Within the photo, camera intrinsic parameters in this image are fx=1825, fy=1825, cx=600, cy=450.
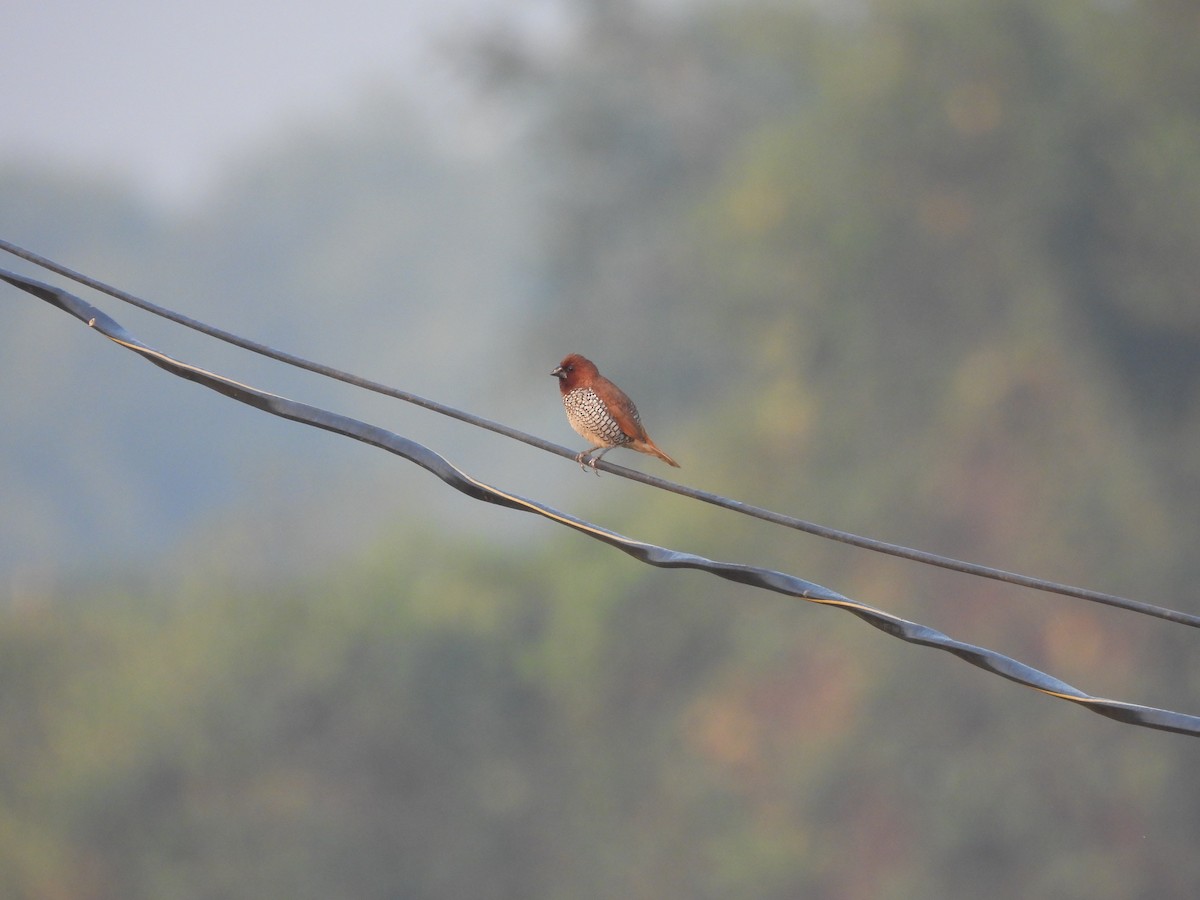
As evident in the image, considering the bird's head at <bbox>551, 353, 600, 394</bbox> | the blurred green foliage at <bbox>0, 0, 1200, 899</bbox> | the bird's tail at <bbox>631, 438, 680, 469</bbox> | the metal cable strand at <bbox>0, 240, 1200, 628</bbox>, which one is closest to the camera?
the metal cable strand at <bbox>0, 240, 1200, 628</bbox>

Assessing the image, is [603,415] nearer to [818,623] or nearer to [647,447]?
[647,447]

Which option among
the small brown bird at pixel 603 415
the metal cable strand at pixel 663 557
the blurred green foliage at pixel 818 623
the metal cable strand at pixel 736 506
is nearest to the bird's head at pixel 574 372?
the small brown bird at pixel 603 415

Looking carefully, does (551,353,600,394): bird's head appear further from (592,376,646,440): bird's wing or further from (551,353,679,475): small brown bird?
(592,376,646,440): bird's wing

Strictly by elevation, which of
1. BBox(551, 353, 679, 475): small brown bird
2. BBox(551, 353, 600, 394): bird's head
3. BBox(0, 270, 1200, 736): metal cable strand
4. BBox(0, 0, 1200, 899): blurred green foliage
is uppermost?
BBox(0, 0, 1200, 899): blurred green foliage

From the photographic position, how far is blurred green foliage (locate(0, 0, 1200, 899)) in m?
40.9

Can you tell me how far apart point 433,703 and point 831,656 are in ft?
32.5

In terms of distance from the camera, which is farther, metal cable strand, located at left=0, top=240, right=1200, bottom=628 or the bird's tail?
the bird's tail

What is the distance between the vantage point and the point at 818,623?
45625mm

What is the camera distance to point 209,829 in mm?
40844

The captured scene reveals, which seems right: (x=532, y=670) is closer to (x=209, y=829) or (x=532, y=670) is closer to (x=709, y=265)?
(x=209, y=829)

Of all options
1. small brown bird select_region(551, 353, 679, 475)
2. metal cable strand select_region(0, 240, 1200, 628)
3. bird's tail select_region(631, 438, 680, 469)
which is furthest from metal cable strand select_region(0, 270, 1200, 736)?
small brown bird select_region(551, 353, 679, 475)

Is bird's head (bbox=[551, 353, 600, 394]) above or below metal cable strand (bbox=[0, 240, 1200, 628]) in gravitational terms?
above

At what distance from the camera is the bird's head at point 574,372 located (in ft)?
31.2

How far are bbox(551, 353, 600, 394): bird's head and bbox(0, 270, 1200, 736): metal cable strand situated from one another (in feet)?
11.1
